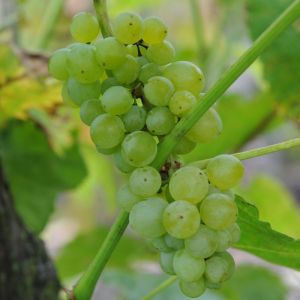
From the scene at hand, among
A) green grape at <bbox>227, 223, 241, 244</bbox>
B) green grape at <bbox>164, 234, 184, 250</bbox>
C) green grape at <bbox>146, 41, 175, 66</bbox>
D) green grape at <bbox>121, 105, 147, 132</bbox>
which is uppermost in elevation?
green grape at <bbox>146, 41, 175, 66</bbox>

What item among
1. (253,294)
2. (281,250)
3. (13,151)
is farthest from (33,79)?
(253,294)

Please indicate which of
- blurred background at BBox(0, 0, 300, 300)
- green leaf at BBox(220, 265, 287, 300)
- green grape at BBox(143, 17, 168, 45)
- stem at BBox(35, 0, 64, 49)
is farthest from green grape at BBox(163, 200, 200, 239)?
green leaf at BBox(220, 265, 287, 300)

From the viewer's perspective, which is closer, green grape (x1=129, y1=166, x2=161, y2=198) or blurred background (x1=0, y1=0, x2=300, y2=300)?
green grape (x1=129, y1=166, x2=161, y2=198)

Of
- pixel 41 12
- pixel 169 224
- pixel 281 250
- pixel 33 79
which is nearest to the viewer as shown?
pixel 169 224

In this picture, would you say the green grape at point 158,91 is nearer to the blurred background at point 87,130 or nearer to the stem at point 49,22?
the blurred background at point 87,130

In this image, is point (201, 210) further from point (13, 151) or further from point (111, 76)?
point (13, 151)

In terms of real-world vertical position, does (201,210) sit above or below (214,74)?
above

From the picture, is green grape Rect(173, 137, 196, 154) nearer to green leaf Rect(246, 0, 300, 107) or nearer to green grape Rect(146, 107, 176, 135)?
green grape Rect(146, 107, 176, 135)
